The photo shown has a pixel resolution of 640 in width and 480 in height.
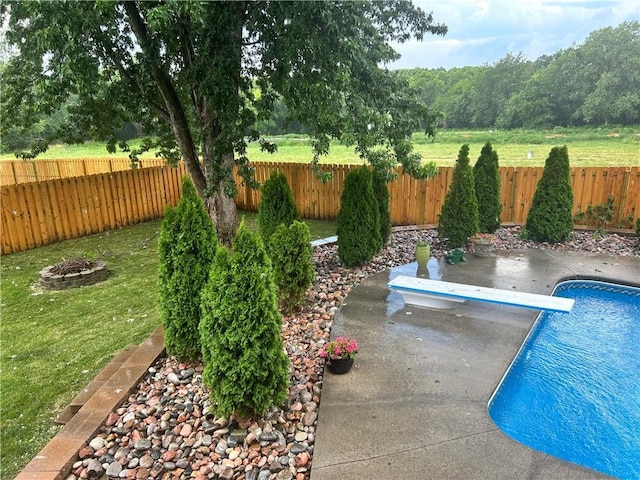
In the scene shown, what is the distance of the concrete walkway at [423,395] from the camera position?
8.02ft

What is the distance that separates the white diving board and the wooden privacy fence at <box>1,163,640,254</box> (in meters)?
3.29

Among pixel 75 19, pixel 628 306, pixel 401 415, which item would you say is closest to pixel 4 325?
pixel 75 19

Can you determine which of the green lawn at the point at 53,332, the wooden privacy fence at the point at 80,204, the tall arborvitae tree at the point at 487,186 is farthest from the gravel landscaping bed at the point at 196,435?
the wooden privacy fence at the point at 80,204

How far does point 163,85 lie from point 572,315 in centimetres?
660

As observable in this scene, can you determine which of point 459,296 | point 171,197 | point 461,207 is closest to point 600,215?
point 461,207

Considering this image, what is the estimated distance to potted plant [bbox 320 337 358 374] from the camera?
3.40m

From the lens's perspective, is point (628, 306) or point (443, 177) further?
point (443, 177)

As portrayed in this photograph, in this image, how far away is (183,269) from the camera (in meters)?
3.29

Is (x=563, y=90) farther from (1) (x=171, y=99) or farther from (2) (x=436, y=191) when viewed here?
(1) (x=171, y=99)

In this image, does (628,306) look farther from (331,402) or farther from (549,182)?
(331,402)

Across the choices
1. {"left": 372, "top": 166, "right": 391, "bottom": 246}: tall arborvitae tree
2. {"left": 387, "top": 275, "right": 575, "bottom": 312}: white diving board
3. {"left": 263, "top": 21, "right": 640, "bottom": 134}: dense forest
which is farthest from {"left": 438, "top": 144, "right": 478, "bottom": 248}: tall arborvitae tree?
{"left": 263, "top": 21, "right": 640, "bottom": 134}: dense forest

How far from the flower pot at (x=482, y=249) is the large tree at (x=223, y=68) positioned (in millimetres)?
2422

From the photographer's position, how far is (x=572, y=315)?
499 cm

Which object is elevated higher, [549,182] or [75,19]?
[75,19]
